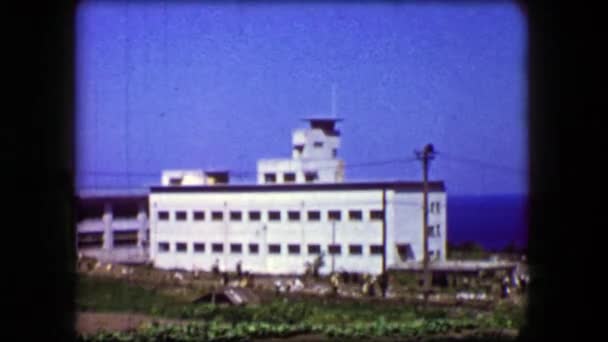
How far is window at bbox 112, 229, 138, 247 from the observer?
17.2 metres

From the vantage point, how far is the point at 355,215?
1597cm

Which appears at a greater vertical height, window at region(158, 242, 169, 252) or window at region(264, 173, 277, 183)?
window at region(264, 173, 277, 183)

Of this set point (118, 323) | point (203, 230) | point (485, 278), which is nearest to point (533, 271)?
point (118, 323)

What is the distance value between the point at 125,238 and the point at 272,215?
3.75 m

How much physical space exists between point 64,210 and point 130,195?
1592 cm

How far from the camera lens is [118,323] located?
25.9 ft

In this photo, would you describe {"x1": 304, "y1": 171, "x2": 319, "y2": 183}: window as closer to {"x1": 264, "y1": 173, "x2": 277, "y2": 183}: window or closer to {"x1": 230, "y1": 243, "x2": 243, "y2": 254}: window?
{"x1": 264, "y1": 173, "x2": 277, "y2": 183}: window

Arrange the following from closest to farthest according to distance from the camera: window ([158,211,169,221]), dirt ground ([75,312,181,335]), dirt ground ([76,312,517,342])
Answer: dirt ground ([76,312,517,342]) < dirt ground ([75,312,181,335]) < window ([158,211,169,221])

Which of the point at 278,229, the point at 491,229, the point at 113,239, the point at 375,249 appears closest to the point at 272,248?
the point at 278,229

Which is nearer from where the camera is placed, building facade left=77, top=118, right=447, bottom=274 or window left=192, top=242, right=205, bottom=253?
building facade left=77, top=118, right=447, bottom=274

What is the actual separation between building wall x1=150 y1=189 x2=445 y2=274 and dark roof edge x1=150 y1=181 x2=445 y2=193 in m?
0.09

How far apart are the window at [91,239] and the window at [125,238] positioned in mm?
336

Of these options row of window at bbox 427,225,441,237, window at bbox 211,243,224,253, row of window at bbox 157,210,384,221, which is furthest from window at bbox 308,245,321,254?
row of window at bbox 427,225,441,237

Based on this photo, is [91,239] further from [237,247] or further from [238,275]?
[238,275]
